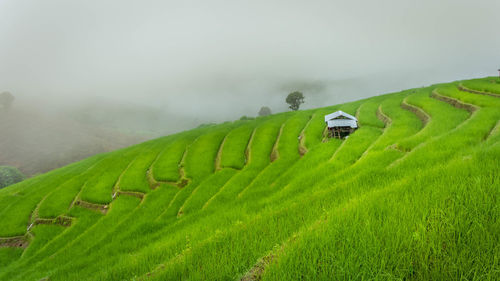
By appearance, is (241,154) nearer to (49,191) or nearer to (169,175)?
(169,175)

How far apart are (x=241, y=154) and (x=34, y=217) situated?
2530 cm

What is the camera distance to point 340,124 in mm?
26375

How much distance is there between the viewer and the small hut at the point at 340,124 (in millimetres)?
26391

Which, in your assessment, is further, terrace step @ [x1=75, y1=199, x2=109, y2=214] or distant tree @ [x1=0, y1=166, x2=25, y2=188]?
distant tree @ [x1=0, y1=166, x2=25, y2=188]

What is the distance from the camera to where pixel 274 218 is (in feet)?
17.7

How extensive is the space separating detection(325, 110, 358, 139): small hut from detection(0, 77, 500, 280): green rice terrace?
3.32m

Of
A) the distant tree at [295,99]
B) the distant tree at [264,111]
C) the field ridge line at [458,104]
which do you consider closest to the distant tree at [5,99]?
the distant tree at [264,111]

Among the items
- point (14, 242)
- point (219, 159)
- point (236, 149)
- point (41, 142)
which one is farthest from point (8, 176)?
point (41, 142)

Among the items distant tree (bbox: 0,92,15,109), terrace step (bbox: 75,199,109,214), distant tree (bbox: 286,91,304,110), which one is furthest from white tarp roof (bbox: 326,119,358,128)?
distant tree (bbox: 0,92,15,109)

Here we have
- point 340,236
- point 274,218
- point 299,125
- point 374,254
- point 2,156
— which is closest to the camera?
point 374,254

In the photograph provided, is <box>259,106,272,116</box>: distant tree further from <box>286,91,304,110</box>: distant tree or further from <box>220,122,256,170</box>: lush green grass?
<box>220,122,256,170</box>: lush green grass

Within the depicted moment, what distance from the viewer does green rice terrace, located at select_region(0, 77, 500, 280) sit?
2.54 metres

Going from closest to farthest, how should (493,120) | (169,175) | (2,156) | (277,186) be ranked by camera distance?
(493,120) → (277,186) → (169,175) → (2,156)

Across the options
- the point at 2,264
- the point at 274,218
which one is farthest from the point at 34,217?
the point at 274,218
